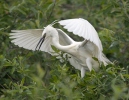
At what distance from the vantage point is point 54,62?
5270 millimetres

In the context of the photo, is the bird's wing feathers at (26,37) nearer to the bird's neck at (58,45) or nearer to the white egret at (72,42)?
the white egret at (72,42)

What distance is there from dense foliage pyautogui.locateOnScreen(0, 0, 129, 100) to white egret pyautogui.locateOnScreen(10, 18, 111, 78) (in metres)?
0.11

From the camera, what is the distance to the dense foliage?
440cm

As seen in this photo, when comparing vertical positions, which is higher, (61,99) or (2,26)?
(2,26)

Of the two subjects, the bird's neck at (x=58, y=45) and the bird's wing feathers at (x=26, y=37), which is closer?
the bird's neck at (x=58, y=45)

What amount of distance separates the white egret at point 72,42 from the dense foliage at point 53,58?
108mm

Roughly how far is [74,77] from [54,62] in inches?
29.8

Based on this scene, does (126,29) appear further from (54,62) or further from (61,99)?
(61,99)

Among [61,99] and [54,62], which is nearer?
[61,99]

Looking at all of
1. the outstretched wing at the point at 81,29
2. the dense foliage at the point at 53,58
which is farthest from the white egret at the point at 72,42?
the dense foliage at the point at 53,58

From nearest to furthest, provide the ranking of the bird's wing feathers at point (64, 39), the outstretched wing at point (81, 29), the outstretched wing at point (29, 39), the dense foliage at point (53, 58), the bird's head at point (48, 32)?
1. the dense foliage at point (53, 58)
2. the outstretched wing at point (81, 29)
3. the bird's head at point (48, 32)
4. the bird's wing feathers at point (64, 39)
5. the outstretched wing at point (29, 39)

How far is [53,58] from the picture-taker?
5262mm

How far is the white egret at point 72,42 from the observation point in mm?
4812

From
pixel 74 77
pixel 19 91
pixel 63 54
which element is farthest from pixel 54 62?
pixel 19 91
